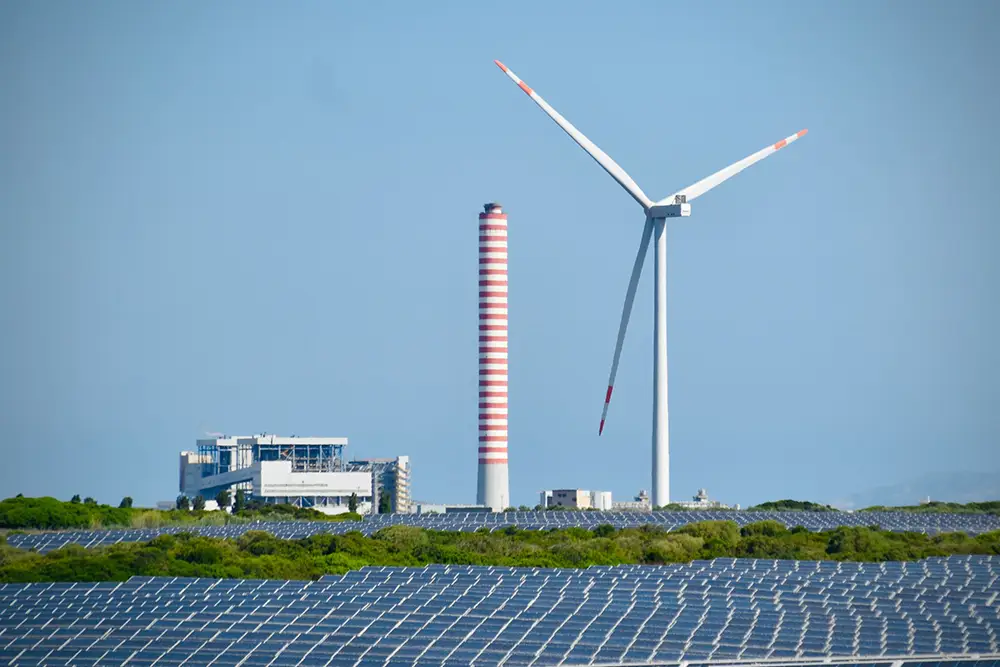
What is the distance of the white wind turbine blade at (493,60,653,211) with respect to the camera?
114m

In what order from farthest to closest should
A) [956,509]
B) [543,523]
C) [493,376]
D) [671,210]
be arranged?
[956,509]
[493,376]
[671,210]
[543,523]

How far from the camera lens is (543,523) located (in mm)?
113438

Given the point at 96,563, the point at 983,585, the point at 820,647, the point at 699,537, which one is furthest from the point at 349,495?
the point at 820,647

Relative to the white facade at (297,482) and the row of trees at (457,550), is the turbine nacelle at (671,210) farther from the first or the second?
the white facade at (297,482)

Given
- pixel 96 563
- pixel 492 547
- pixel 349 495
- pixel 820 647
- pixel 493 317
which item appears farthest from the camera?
pixel 349 495

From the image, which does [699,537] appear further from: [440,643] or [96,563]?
[440,643]

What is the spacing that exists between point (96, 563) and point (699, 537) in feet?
117

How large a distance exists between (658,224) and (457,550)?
34.5 meters

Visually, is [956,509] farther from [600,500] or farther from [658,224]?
[658,224]

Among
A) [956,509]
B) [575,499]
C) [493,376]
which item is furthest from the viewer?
[575,499]

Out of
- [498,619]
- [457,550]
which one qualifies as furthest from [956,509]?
[498,619]

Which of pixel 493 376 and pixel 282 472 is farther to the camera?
pixel 282 472

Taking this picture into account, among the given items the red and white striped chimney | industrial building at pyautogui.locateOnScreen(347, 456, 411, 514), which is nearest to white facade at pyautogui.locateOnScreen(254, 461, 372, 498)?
industrial building at pyautogui.locateOnScreen(347, 456, 411, 514)

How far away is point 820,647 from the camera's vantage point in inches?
1969
